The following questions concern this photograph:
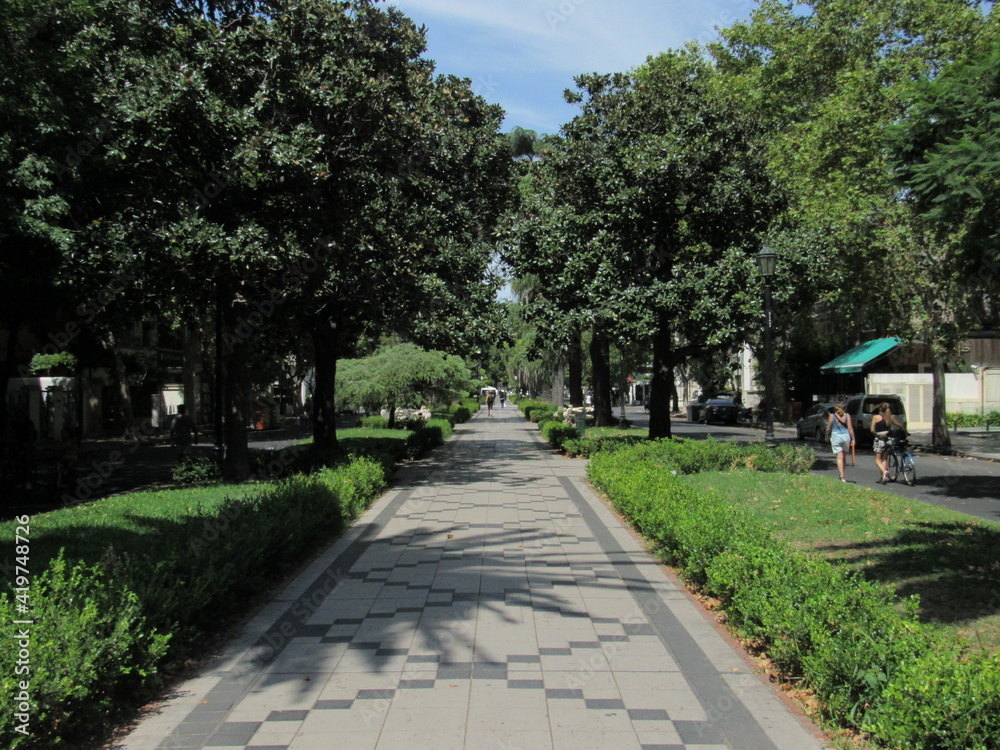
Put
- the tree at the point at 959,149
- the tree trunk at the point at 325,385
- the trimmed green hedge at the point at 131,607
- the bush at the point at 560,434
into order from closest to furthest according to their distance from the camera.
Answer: the trimmed green hedge at the point at 131,607, the tree at the point at 959,149, the tree trunk at the point at 325,385, the bush at the point at 560,434

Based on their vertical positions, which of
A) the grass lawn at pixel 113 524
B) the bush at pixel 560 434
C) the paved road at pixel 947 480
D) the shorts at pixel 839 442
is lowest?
the paved road at pixel 947 480

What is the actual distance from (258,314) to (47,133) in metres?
4.58

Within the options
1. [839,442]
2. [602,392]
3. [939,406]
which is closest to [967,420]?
[939,406]

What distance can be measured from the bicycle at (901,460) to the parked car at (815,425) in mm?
12554

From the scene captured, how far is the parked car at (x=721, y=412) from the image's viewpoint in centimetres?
4309

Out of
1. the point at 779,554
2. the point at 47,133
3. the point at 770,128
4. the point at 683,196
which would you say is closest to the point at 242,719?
the point at 779,554

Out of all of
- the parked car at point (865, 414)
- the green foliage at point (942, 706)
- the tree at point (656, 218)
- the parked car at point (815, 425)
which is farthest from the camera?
the parked car at point (815, 425)

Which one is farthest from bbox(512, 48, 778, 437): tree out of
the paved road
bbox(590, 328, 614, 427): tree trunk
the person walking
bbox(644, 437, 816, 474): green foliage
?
bbox(590, 328, 614, 427): tree trunk

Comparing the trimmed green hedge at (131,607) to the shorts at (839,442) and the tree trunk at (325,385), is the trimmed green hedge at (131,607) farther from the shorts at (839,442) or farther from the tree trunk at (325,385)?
the shorts at (839,442)

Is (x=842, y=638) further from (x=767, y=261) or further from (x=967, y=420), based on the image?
(x=967, y=420)

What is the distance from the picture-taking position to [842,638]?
4508 millimetres

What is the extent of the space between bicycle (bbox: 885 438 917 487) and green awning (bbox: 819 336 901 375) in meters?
20.1

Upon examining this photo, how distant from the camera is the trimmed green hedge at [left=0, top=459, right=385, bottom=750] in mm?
4102

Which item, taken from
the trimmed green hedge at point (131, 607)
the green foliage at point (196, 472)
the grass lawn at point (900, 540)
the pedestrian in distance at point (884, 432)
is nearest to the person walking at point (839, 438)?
the pedestrian in distance at point (884, 432)
